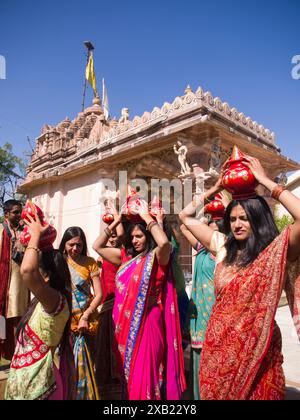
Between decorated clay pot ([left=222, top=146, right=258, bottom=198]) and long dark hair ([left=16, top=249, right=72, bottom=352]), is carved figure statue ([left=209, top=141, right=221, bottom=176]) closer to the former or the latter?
decorated clay pot ([left=222, top=146, right=258, bottom=198])

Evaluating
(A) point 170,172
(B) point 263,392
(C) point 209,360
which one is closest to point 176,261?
(C) point 209,360

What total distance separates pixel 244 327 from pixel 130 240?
1.36 meters

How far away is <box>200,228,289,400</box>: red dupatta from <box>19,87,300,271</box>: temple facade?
4340 millimetres

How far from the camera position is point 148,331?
2248 mm

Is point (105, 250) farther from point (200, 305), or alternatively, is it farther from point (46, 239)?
point (46, 239)

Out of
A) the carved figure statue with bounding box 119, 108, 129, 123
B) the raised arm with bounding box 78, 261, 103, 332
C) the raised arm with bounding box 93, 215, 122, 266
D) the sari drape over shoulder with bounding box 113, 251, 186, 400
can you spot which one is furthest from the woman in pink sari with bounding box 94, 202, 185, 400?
the carved figure statue with bounding box 119, 108, 129, 123

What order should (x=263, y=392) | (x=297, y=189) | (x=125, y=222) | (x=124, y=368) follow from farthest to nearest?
(x=297, y=189)
(x=125, y=222)
(x=124, y=368)
(x=263, y=392)

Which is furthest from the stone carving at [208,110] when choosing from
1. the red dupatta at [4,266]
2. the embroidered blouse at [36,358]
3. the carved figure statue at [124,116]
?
the embroidered blouse at [36,358]

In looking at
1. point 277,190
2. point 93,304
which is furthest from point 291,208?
point 93,304

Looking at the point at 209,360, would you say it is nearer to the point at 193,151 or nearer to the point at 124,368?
the point at 124,368

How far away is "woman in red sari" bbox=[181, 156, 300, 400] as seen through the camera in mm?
1416

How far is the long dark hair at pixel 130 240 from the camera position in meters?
2.53
